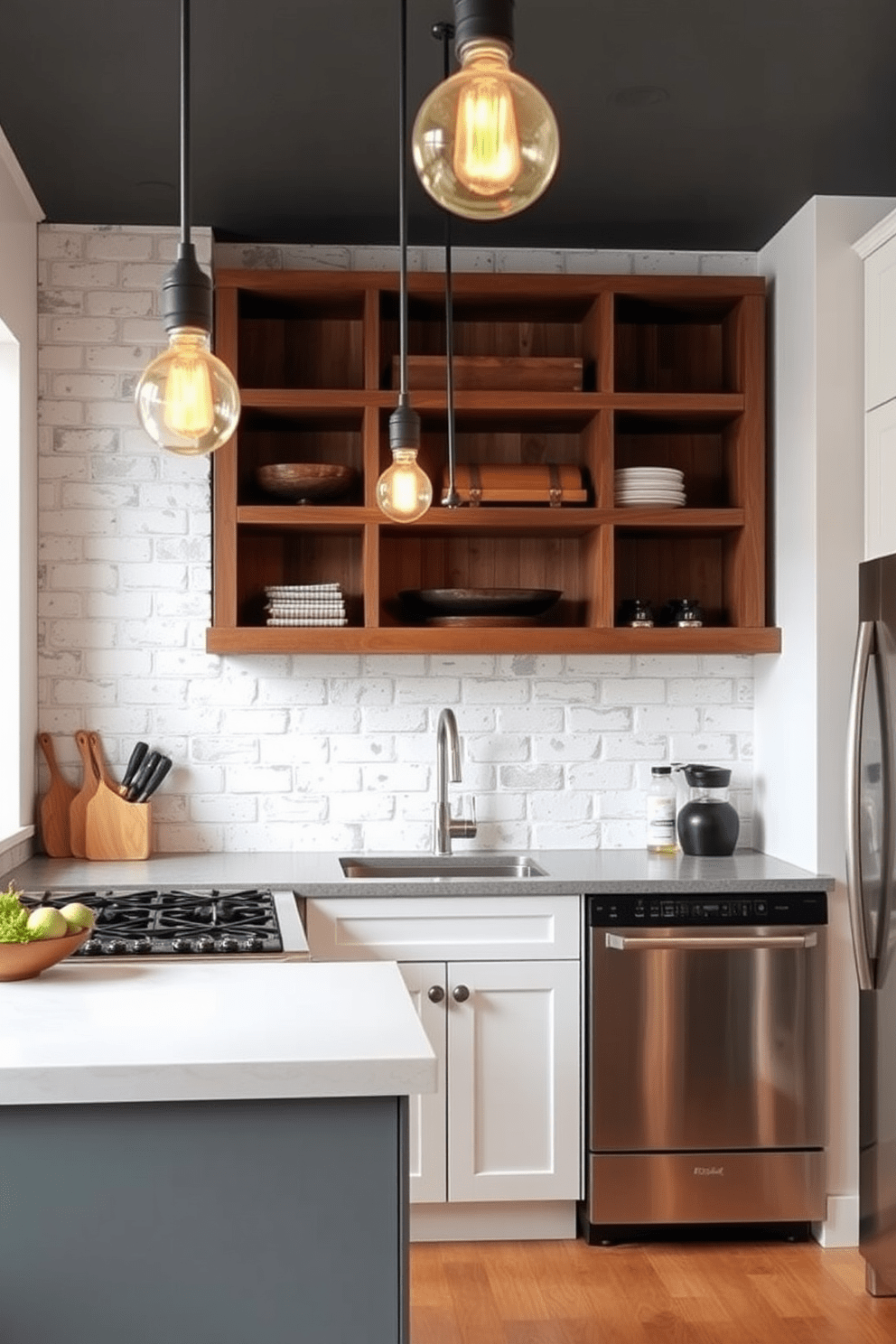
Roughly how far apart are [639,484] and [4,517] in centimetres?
175

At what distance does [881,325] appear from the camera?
3.74m

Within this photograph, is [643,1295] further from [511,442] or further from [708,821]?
[511,442]

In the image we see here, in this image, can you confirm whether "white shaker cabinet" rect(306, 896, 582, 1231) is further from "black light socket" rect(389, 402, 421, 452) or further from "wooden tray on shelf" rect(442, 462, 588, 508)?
"black light socket" rect(389, 402, 421, 452)

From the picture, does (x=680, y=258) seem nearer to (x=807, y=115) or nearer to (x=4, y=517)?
(x=807, y=115)

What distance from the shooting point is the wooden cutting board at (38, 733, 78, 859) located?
4.18 meters

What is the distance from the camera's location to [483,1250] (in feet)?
12.3

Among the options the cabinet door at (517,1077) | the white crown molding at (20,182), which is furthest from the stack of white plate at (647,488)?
the white crown molding at (20,182)

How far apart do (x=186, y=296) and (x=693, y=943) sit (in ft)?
7.75

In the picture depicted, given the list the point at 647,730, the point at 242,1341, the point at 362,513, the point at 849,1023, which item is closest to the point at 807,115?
the point at 362,513

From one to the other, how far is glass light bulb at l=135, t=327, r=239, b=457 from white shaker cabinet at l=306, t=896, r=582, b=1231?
2.08m

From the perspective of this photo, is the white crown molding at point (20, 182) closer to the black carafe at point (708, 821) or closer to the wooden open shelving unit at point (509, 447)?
the wooden open shelving unit at point (509, 447)

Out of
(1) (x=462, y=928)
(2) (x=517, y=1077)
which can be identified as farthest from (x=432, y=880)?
(2) (x=517, y=1077)

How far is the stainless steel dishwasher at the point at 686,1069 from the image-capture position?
372 cm

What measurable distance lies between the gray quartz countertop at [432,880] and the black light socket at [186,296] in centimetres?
202
